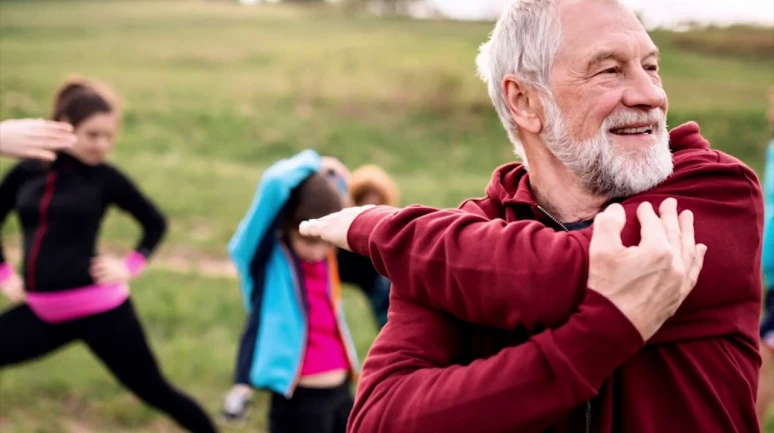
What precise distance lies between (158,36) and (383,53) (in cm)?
757

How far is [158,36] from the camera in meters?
26.1

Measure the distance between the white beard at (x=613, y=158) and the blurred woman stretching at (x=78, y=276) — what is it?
329 cm

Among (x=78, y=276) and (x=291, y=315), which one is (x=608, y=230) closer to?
(x=291, y=315)

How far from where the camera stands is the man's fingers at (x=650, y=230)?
5.02 ft

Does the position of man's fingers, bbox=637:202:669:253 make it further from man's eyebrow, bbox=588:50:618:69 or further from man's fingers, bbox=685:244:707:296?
man's eyebrow, bbox=588:50:618:69

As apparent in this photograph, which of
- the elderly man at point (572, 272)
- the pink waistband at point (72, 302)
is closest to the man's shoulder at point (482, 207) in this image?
the elderly man at point (572, 272)

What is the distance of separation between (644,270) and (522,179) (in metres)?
0.61

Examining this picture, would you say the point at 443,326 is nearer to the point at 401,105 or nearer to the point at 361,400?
the point at 361,400

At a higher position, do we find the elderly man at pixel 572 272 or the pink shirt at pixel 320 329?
the elderly man at pixel 572 272

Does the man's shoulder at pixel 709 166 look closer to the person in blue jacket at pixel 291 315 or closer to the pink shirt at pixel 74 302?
the person in blue jacket at pixel 291 315

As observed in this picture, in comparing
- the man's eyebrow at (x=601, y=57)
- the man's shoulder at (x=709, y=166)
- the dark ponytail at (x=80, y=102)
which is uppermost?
the man's eyebrow at (x=601, y=57)

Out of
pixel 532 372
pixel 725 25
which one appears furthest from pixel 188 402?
pixel 725 25

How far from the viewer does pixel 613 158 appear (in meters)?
1.87

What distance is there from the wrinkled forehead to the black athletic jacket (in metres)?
3.39
